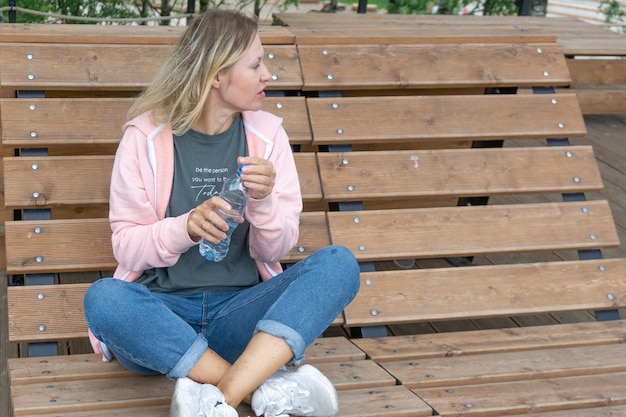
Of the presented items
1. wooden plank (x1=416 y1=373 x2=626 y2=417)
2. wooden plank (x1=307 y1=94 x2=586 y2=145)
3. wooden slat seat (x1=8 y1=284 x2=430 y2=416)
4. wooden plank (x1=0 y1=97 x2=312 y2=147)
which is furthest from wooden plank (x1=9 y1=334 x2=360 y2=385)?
wooden plank (x1=307 y1=94 x2=586 y2=145)

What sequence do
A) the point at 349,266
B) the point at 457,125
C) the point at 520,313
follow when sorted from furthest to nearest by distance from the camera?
1. the point at 457,125
2. the point at 520,313
3. the point at 349,266

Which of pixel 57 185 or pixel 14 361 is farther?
pixel 57 185

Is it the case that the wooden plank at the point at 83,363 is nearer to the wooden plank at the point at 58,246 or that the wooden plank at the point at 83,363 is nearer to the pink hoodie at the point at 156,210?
the wooden plank at the point at 58,246

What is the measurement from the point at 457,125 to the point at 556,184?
387 millimetres

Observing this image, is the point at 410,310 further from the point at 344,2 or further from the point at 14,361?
the point at 344,2

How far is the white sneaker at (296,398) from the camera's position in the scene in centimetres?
221

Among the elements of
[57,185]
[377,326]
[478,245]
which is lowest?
[377,326]

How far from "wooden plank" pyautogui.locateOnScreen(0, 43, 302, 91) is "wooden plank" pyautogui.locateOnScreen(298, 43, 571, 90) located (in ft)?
1.70

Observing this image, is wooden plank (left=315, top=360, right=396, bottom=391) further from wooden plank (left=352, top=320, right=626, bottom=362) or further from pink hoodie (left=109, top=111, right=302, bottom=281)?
pink hoodie (left=109, top=111, right=302, bottom=281)

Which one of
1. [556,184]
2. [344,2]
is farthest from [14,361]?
[344,2]

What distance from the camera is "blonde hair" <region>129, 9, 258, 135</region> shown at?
2.41 meters

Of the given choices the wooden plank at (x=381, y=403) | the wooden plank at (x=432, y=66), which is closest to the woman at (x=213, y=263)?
the wooden plank at (x=381, y=403)

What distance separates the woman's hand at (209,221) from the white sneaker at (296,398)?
1.16 ft

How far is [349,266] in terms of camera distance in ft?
7.70
